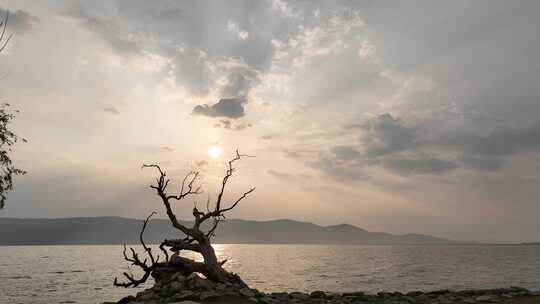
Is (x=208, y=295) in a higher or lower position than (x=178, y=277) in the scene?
lower

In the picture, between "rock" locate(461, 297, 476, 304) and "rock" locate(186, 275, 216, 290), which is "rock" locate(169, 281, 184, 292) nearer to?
"rock" locate(186, 275, 216, 290)

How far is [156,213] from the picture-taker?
2945 cm

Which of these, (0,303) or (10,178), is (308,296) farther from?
(0,303)

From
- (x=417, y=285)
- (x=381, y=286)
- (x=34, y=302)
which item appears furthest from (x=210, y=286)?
(x=417, y=285)

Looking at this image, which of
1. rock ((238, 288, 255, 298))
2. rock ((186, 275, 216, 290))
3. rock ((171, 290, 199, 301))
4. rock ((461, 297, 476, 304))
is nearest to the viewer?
rock ((171, 290, 199, 301))

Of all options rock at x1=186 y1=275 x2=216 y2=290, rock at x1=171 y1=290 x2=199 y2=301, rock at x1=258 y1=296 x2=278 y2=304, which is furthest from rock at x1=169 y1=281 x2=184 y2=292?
rock at x1=258 y1=296 x2=278 y2=304

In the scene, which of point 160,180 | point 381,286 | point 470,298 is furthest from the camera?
point 381,286

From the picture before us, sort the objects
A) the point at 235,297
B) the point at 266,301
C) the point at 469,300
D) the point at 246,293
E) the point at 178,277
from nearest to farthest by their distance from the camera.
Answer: the point at 266,301, the point at 235,297, the point at 246,293, the point at 469,300, the point at 178,277

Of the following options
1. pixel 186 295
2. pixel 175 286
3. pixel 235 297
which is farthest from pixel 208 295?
pixel 175 286

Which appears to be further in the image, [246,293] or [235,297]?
[246,293]

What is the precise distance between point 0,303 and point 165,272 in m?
19.7

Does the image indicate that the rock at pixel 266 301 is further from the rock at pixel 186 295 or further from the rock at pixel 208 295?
the rock at pixel 186 295

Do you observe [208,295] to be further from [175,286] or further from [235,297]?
[175,286]

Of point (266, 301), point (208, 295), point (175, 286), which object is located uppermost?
point (175, 286)
